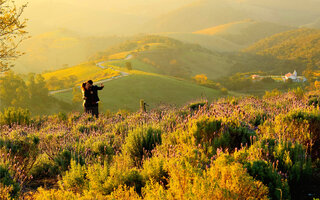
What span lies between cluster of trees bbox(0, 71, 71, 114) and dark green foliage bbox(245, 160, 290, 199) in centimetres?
5186

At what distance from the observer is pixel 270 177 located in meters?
3.13

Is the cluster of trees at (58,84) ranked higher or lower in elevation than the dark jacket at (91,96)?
lower

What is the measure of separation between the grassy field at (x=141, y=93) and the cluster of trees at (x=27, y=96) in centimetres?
362

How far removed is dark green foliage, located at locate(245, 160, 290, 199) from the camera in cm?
305

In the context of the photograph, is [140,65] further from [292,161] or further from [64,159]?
[292,161]

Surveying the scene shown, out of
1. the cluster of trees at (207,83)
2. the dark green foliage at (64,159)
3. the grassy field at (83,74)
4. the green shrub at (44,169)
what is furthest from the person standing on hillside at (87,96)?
the cluster of trees at (207,83)

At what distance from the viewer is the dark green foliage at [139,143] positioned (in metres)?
5.45

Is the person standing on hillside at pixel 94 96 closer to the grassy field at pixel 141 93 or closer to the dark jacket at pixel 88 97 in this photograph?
the dark jacket at pixel 88 97

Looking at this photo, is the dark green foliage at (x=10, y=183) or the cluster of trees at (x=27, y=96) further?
the cluster of trees at (x=27, y=96)

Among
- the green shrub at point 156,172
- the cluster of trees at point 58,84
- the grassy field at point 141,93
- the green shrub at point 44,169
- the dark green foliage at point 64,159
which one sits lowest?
the grassy field at point 141,93

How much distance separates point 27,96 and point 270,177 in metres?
54.6

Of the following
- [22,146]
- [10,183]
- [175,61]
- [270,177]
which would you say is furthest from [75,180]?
[175,61]

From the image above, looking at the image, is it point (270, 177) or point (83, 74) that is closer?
point (270, 177)

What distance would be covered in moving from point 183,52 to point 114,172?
6180 inches
